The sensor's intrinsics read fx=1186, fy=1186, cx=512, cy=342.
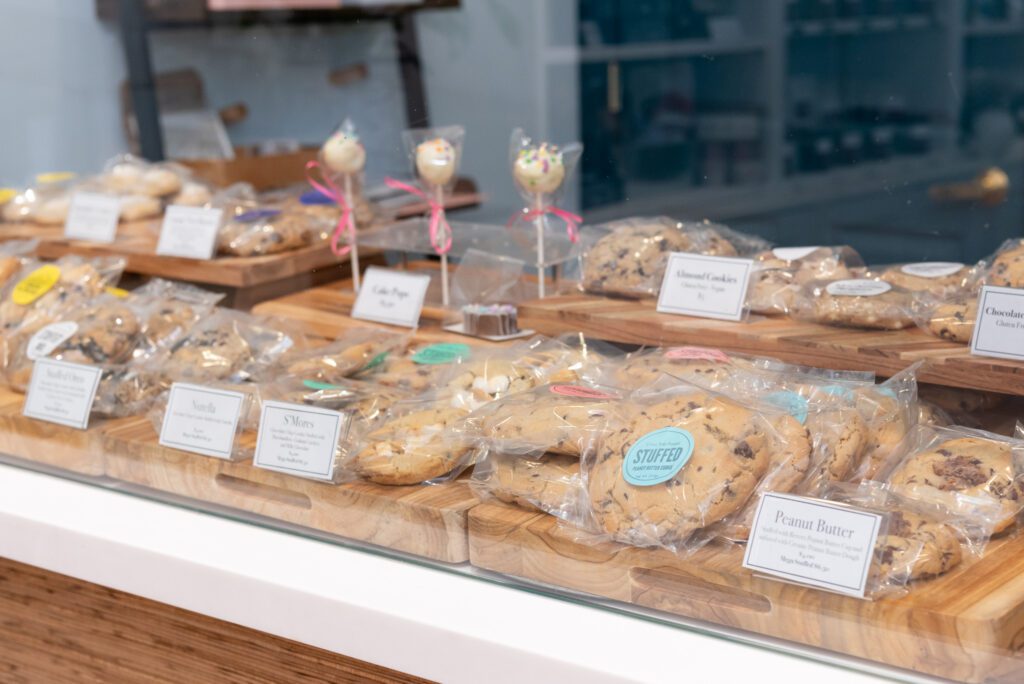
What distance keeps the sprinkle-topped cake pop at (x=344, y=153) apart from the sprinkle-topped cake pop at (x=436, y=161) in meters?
0.12

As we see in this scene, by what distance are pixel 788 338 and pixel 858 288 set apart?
12 cm

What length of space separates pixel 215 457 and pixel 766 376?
1.97ft

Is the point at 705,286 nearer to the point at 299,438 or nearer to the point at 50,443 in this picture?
the point at 299,438

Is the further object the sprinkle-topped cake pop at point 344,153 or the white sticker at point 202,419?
the sprinkle-topped cake pop at point 344,153

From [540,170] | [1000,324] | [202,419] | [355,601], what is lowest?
[355,601]

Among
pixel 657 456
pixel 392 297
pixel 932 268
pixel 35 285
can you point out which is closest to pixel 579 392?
pixel 657 456

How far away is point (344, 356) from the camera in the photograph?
1.50m

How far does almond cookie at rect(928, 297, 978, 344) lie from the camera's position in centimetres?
124

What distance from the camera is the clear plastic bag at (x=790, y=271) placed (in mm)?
1421

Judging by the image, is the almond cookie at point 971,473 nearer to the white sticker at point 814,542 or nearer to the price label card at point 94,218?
the white sticker at point 814,542

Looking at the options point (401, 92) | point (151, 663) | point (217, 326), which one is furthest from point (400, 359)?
point (401, 92)

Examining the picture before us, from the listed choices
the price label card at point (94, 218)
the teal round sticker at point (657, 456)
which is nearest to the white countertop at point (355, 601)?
the teal round sticker at point (657, 456)

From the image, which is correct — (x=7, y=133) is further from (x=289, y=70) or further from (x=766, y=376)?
(x=766, y=376)

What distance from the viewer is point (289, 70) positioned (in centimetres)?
249
